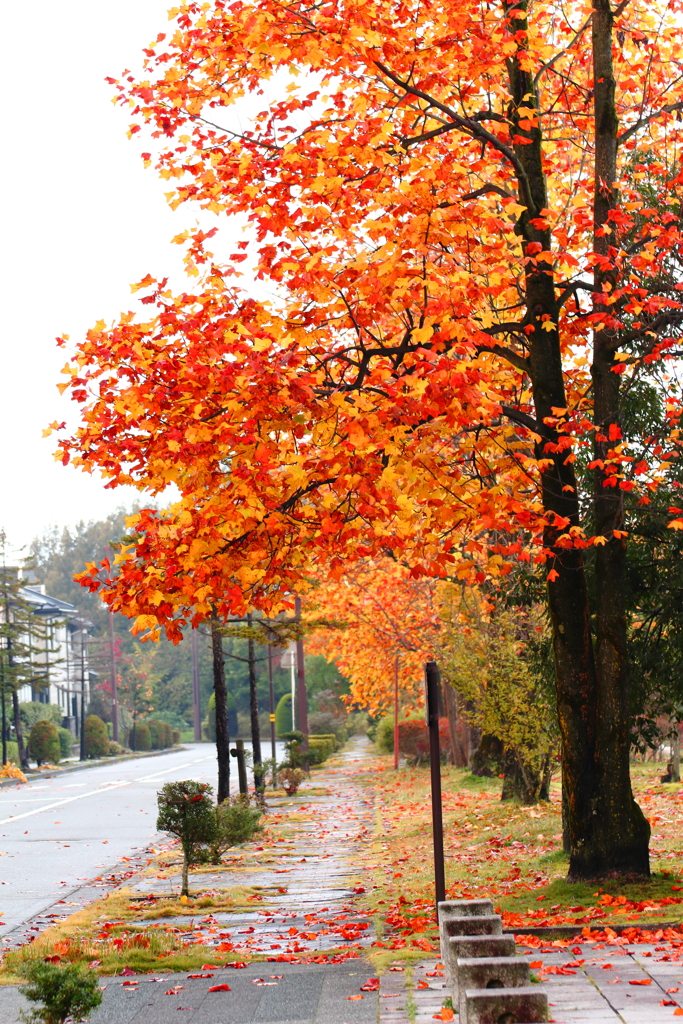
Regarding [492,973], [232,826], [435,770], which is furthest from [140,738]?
[492,973]

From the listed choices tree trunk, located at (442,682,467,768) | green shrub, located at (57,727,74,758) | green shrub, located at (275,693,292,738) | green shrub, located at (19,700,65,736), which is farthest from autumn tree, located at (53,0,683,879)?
green shrub, located at (275,693,292,738)

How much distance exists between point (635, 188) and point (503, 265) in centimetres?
185

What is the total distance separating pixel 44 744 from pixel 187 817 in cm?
3636

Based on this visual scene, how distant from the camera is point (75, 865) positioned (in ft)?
50.4

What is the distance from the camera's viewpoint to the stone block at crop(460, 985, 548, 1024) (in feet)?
16.4

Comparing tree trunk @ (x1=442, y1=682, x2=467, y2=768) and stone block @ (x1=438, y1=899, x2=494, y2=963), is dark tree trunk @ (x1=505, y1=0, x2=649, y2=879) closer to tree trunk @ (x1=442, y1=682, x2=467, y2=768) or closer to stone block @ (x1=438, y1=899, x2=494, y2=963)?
stone block @ (x1=438, y1=899, x2=494, y2=963)

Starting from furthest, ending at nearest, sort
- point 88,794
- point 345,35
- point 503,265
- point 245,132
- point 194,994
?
point 88,794 < point 503,265 < point 245,132 < point 345,35 < point 194,994

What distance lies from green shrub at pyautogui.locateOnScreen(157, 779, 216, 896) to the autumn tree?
2843 millimetres

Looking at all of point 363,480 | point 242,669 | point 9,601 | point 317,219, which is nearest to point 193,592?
point 363,480

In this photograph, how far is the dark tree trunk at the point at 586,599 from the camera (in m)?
10.4

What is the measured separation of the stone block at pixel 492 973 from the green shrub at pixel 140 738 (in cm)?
6057

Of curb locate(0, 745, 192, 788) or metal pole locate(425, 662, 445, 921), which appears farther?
curb locate(0, 745, 192, 788)

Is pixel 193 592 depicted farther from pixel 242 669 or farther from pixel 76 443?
pixel 242 669

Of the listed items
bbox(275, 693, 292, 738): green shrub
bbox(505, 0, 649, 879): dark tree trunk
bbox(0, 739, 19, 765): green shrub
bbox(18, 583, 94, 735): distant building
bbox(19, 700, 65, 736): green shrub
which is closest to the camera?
bbox(505, 0, 649, 879): dark tree trunk
